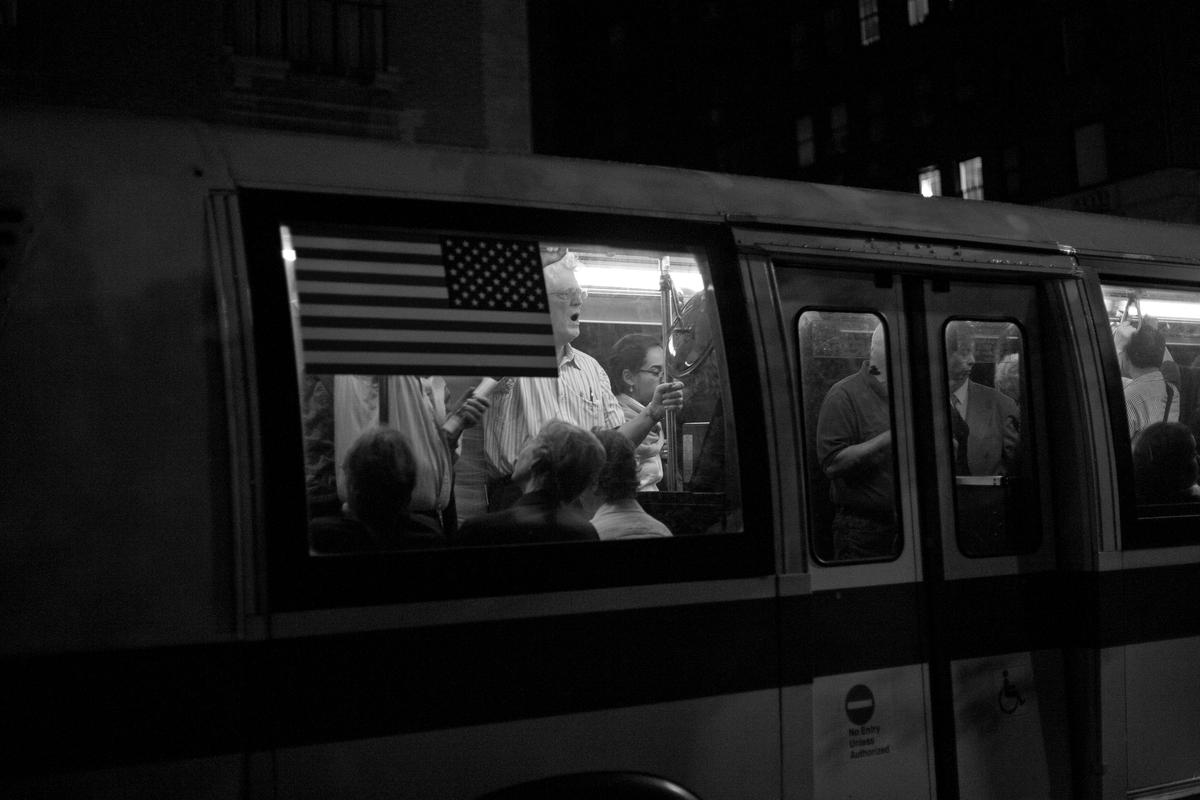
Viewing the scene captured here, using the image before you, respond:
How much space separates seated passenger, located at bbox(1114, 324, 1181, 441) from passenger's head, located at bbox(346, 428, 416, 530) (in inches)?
136

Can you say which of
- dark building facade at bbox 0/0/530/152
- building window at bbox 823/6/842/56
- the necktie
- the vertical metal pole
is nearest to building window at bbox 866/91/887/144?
building window at bbox 823/6/842/56

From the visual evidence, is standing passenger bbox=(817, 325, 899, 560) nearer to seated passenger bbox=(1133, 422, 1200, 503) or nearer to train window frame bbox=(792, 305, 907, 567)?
train window frame bbox=(792, 305, 907, 567)

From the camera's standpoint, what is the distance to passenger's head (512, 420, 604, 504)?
3.64 m

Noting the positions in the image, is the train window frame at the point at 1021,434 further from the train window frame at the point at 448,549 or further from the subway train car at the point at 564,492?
the train window frame at the point at 448,549

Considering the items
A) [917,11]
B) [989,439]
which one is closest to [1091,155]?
[917,11]

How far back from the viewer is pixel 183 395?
3133mm

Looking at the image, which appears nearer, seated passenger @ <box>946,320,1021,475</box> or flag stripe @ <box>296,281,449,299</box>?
flag stripe @ <box>296,281,449,299</box>

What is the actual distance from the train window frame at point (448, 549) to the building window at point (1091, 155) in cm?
2997

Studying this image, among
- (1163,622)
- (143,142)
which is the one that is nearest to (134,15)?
(143,142)

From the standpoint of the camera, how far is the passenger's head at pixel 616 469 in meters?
3.74

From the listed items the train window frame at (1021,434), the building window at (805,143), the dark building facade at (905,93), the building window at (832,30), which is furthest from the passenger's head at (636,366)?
the building window at (805,143)

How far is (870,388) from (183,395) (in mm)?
2762

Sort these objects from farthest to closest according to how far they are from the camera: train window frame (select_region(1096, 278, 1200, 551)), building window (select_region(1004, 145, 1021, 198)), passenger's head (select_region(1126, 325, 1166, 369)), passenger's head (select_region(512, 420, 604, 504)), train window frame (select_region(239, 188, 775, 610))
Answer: building window (select_region(1004, 145, 1021, 198))
passenger's head (select_region(1126, 325, 1166, 369))
train window frame (select_region(1096, 278, 1200, 551))
passenger's head (select_region(512, 420, 604, 504))
train window frame (select_region(239, 188, 775, 610))

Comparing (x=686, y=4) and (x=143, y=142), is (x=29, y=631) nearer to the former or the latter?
(x=143, y=142)
